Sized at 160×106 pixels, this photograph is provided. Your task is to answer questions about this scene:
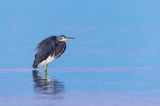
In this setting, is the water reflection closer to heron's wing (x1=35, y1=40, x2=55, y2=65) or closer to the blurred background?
heron's wing (x1=35, y1=40, x2=55, y2=65)

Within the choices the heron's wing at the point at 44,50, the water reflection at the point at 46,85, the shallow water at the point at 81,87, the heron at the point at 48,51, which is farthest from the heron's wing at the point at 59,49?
the water reflection at the point at 46,85

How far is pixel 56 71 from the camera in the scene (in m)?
16.2

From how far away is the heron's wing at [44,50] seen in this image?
16344mm

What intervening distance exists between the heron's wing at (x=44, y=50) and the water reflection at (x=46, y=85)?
0.74 metres

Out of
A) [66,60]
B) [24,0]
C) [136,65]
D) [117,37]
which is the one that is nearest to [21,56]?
[66,60]

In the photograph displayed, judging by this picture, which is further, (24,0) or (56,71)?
(24,0)

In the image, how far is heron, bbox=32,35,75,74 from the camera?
53.5 feet

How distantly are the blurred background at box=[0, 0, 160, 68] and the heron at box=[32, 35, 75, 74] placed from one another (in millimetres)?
338

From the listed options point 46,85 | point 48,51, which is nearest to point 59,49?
point 48,51

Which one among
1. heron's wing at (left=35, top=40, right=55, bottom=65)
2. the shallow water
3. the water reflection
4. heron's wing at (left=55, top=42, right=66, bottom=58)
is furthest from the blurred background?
the water reflection

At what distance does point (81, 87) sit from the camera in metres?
14.0

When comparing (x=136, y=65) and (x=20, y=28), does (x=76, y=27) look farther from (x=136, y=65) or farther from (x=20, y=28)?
(x=136, y=65)

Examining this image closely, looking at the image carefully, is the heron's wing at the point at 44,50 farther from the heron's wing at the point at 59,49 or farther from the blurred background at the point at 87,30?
the blurred background at the point at 87,30

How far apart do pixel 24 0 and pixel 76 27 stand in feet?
25.0
